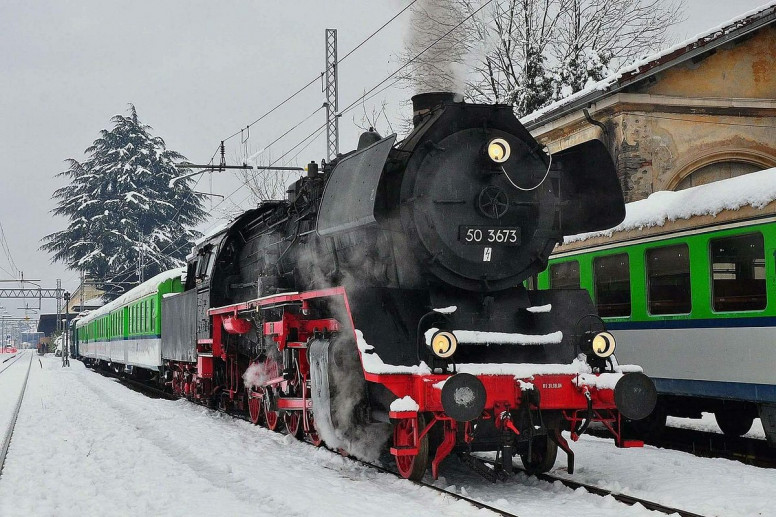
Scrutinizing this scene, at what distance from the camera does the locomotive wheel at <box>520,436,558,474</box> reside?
23.8 ft

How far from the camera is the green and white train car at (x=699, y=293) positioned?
26.7ft

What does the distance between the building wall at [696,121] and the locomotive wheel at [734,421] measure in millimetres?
5996

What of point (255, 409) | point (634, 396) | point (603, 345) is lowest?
point (255, 409)

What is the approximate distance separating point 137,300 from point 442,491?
17.6 meters

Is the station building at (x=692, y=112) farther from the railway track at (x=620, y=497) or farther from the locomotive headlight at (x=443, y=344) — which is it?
the locomotive headlight at (x=443, y=344)

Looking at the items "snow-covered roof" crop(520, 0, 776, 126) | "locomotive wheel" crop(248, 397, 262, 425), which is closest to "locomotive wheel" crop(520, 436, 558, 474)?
"locomotive wheel" crop(248, 397, 262, 425)

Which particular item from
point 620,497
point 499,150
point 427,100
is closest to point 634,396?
point 620,497

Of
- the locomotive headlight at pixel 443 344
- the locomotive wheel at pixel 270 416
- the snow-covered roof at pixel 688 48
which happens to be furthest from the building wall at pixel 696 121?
the locomotive headlight at pixel 443 344

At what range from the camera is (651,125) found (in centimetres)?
1527

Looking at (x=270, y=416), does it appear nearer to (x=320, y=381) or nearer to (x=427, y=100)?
(x=320, y=381)

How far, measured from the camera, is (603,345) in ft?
22.5

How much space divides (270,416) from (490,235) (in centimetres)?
463

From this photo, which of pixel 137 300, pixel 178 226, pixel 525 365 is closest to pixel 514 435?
pixel 525 365

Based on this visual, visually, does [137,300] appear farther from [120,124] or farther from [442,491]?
[120,124]
